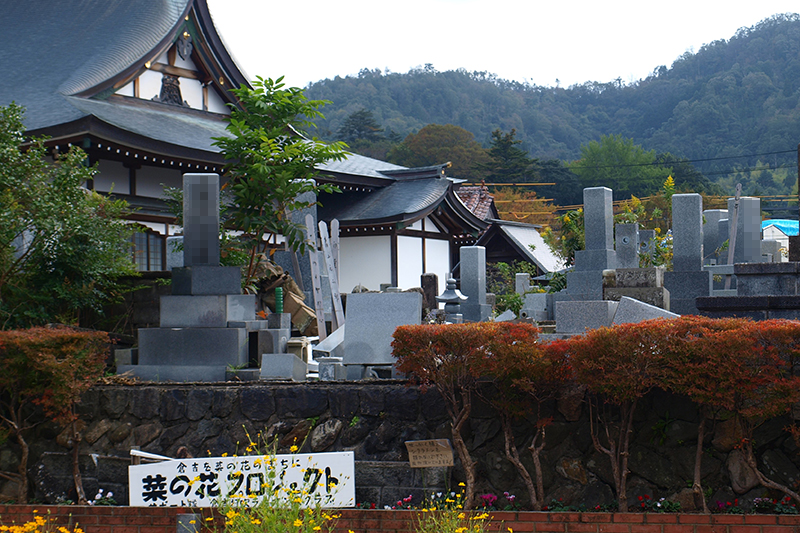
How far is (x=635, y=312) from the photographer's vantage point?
7.70 meters

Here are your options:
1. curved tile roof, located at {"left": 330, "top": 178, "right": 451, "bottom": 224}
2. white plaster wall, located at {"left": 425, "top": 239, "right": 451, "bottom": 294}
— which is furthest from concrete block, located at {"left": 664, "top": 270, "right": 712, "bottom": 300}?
white plaster wall, located at {"left": 425, "top": 239, "right": 451, "bottom": 294}

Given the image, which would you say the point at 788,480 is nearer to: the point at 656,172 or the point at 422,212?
the point at 422,212

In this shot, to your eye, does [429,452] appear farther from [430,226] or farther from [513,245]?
[513,245]

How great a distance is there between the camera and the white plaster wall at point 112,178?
1491 centimetres

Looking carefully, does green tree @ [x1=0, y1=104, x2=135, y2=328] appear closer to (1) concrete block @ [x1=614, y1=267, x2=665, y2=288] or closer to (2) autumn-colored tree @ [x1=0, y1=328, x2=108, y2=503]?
(2) autumn-colored tree @ [x1=0, y1=328, x2=108, y2=503]

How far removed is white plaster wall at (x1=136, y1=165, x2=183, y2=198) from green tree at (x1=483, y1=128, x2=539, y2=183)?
35474 millimetres

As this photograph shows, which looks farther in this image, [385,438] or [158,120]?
[158,120]

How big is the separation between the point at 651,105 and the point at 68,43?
6846 cm

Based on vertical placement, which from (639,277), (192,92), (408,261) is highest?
(192,92)

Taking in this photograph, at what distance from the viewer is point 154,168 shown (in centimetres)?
1594

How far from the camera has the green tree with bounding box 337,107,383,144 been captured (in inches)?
2275

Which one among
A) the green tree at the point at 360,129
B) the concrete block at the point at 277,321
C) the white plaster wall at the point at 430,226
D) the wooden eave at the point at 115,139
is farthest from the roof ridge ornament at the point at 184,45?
the green tree at the point at 360,129

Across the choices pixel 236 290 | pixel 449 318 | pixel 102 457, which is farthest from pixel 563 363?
pixel 449 318

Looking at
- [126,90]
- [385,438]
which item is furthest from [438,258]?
[385,438]
